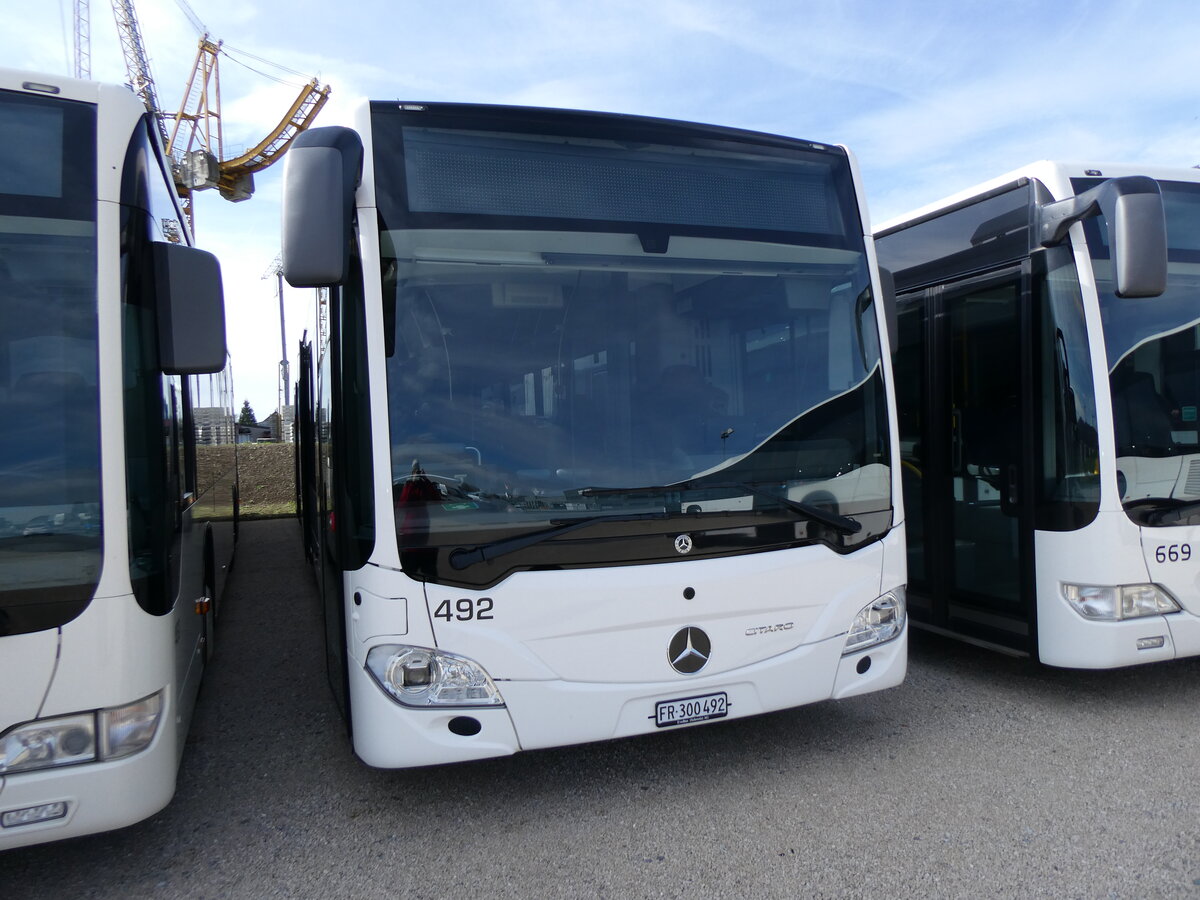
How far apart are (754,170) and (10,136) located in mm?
2991

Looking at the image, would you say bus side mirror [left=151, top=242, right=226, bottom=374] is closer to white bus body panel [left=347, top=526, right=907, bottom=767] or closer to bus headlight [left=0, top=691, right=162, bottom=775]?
white bus body panel [left=347, top=526, right=907, bottom=767]

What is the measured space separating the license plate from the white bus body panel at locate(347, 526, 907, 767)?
1.2 inches

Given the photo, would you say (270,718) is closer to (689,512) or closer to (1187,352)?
(689,512)

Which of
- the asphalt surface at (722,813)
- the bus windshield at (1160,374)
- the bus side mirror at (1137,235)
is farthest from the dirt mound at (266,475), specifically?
the bus side mirror at (1137,235)

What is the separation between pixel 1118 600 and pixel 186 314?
184 inches

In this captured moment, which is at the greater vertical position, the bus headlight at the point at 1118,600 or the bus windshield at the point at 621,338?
the bus windshield at the point at 621,338

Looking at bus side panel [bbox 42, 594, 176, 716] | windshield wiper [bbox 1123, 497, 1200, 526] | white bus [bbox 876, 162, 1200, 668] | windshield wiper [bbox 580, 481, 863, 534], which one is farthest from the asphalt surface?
windshield wiper [bbox 580, 481, 863, 534]

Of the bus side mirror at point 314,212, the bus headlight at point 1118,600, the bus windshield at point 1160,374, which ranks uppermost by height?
the bus side mirror at point 314,212

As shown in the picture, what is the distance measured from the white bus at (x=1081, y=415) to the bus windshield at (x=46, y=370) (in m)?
3.65

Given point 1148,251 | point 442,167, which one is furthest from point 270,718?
point 1148,251

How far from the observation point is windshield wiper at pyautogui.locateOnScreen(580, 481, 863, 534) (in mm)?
3705

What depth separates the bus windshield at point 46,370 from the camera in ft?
9.68

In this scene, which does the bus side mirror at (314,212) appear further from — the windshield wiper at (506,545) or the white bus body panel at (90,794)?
the white bus body panel at (90,794)

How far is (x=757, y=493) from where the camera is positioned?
392 cm
